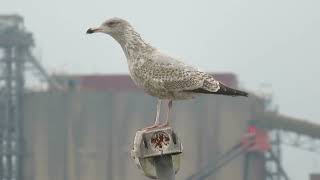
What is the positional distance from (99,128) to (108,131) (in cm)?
87

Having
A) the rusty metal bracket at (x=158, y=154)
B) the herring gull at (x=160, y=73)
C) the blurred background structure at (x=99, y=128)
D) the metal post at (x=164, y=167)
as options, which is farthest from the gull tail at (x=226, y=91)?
the blurred background structure at (x=99, y=128)

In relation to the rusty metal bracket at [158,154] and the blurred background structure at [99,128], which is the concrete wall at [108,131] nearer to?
the blurred background structure at [99,128]

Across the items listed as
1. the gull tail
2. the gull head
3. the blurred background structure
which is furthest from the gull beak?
the blurred background structure

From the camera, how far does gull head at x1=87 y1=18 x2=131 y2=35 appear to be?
24.9 feet

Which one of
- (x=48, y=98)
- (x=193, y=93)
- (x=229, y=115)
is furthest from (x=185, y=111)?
(x=193, y=93)

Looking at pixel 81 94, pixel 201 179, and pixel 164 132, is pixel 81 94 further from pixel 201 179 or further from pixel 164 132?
pixel 164 132

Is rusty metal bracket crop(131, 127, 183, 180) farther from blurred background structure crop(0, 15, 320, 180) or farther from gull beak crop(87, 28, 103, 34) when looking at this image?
blurred background structure crop(0, 15, 320, 180)

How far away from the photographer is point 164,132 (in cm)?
715

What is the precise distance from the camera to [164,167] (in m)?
7.01

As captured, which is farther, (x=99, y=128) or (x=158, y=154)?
(x=99, y=128)

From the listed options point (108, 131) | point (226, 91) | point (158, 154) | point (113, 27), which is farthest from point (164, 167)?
point (108, 131)

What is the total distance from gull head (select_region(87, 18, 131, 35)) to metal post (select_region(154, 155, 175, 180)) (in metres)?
0.96

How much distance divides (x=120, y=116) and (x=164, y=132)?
93.7 meters

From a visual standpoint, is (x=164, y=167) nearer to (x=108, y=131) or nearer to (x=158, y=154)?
(x=158, y=154)
